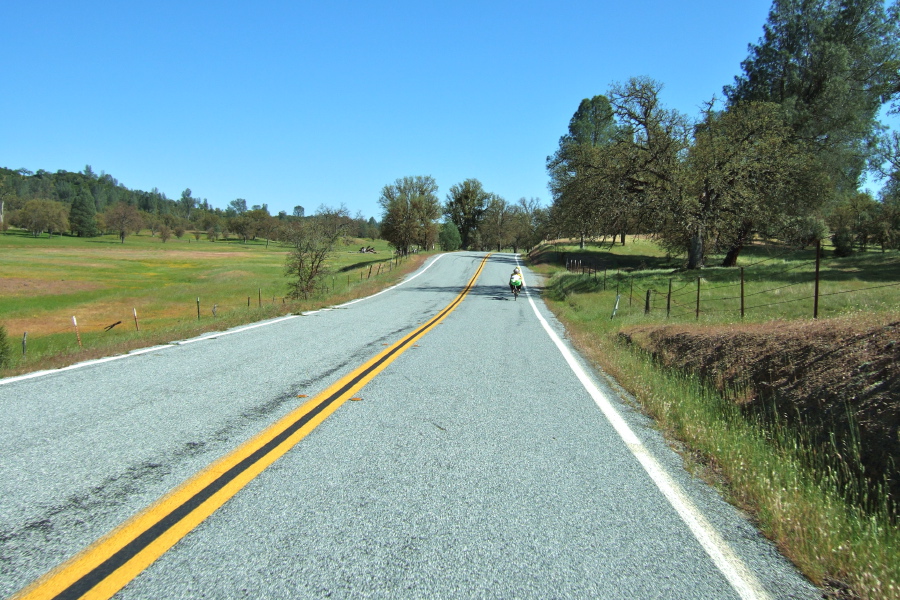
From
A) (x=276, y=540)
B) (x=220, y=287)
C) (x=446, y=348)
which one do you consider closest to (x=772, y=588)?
(x=276, y=540)

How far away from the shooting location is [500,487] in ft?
12.1

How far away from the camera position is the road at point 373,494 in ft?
8.53

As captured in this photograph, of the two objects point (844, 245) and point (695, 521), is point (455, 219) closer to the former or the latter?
point (844, 245)

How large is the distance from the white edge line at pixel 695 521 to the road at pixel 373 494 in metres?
0.01

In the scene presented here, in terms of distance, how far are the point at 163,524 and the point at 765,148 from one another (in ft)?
107

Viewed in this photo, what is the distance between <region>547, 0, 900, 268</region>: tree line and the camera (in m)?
28.3

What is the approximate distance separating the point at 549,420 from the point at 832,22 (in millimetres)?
43203

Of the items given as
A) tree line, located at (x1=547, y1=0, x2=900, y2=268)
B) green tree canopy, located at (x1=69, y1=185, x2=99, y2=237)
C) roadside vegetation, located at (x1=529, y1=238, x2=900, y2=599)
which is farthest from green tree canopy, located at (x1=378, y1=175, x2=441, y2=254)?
green tree canopy, located at (x1=69, y1=185, x2=99, y2=237)

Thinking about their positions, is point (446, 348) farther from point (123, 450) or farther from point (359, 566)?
point (359, 566)

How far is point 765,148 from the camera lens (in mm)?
28172

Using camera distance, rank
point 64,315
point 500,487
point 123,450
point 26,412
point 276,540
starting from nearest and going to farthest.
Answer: point 276,540 < point 500,487 < point 123,450 < point 26,412 < point 64,315

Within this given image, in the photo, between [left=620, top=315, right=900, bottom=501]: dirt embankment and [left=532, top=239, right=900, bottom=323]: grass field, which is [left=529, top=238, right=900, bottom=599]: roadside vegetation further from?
[left=532, top=239, right=900, bottom=323]: grass field

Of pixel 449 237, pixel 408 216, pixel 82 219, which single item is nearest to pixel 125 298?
pixel 408 216

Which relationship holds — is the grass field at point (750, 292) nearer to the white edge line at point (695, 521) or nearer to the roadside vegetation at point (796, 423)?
the roadside vegetation at point (796, 423)
